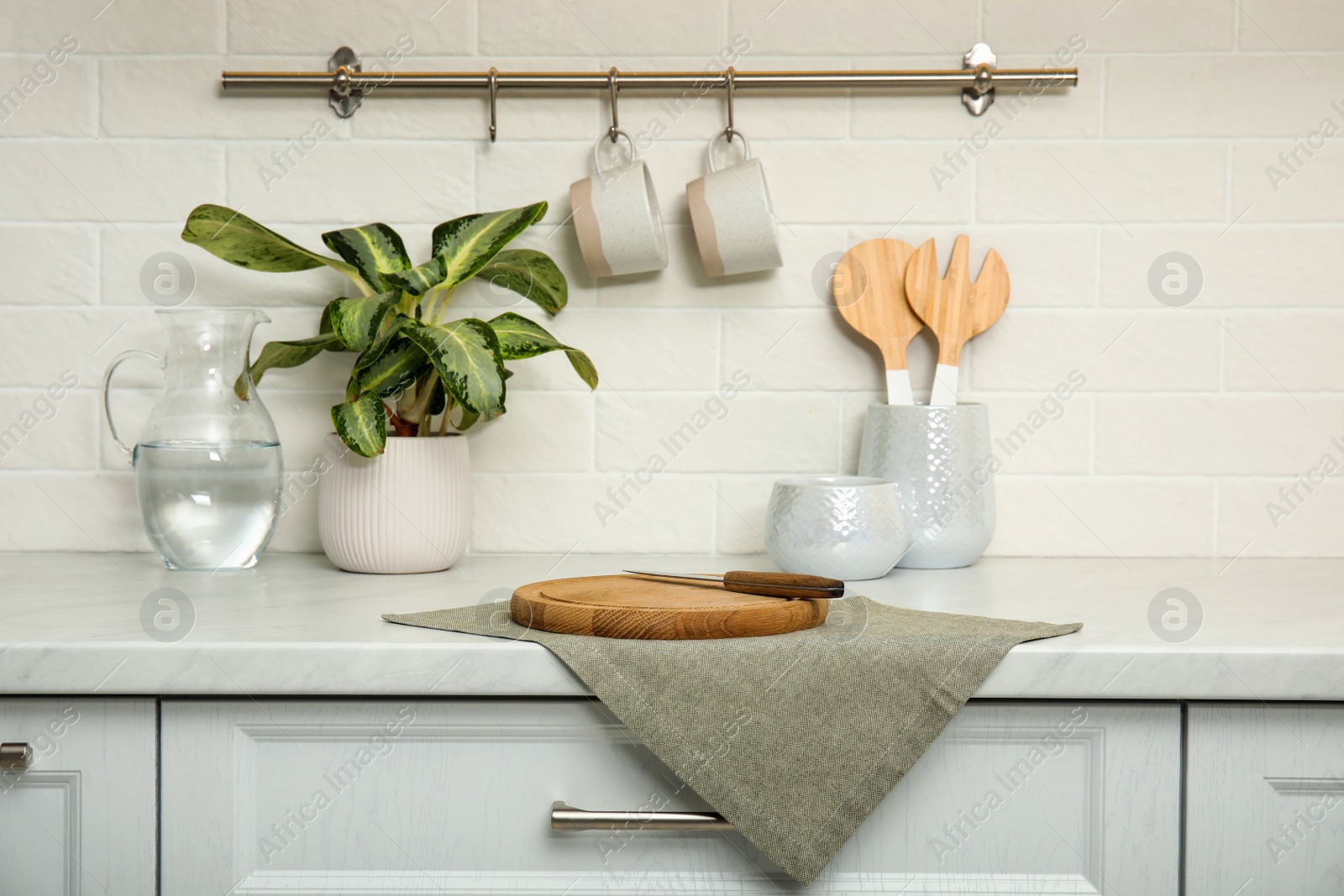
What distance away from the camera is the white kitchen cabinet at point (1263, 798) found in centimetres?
72

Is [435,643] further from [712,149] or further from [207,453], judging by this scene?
[712,149]

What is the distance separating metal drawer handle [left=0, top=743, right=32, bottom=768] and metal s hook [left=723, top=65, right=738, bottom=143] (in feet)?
2.96

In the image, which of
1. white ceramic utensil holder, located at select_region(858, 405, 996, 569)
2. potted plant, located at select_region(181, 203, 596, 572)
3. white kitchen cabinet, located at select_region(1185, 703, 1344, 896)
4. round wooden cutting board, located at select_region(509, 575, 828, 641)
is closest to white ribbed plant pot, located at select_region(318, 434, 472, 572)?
potted plant, located at select_region(181, 203, 596, 572)

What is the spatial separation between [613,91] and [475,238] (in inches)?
10.5

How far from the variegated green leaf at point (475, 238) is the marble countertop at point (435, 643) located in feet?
1.06

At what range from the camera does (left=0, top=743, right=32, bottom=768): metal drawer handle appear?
0.71 m

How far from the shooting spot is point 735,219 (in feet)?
3.60

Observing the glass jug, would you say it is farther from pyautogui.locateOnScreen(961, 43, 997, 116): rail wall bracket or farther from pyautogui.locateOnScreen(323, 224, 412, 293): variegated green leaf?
pyautogui.locateOnScreen(961, 43, 997, 116): rail wall bracket

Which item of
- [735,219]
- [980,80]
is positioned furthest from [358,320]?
[980,80]

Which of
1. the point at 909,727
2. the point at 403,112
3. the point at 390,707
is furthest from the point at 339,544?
the point at 909,727

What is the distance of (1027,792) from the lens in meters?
0.72

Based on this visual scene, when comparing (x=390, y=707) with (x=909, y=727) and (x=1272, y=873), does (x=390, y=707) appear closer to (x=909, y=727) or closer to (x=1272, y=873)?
(x=909, y=727)

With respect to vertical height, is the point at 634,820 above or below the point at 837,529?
below

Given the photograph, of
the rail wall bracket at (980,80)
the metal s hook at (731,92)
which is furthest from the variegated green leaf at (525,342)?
the rail wall bracket at (980,80)
